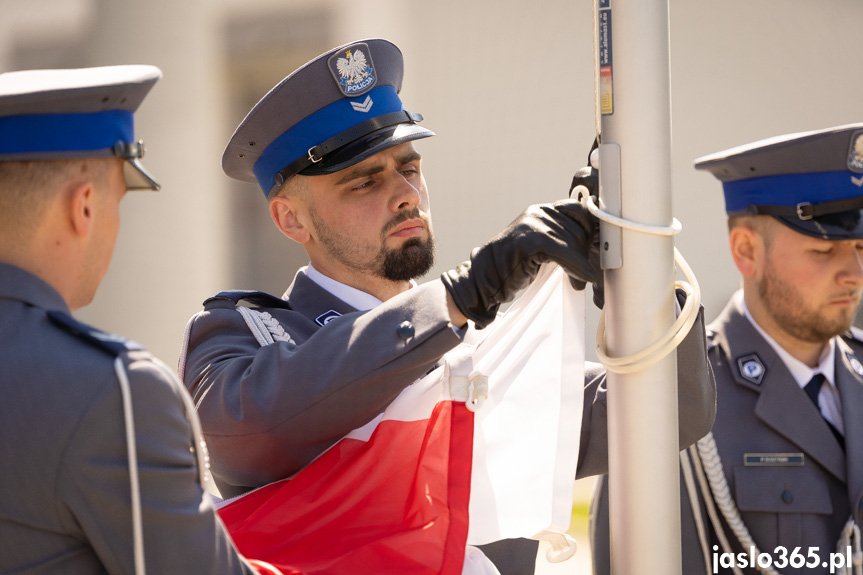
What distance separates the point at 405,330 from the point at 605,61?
562 millimetres

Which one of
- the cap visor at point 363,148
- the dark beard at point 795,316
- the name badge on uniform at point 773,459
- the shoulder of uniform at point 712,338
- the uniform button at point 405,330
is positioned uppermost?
the cap visor at point 363,148

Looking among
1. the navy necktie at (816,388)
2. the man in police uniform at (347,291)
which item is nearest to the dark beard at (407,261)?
the man in police uniform at (347,291)

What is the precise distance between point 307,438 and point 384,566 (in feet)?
0.94

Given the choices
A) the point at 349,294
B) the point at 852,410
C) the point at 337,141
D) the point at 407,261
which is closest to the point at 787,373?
the point at 852,410

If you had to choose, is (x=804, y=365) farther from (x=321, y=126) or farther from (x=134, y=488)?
(x=134, y=488)

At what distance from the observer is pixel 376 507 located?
5.50 feet

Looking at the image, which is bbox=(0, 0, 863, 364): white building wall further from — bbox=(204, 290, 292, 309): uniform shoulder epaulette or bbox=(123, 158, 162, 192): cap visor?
bbox=(123, 158, 162, 192): cap visor

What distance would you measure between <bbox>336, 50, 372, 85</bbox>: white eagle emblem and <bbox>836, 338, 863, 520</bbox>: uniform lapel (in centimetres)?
158

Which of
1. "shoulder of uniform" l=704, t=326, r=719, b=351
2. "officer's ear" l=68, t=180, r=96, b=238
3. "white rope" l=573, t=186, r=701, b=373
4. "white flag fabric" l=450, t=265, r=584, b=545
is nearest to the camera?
"officer's ear" l=68, t=180, r=96, b=238

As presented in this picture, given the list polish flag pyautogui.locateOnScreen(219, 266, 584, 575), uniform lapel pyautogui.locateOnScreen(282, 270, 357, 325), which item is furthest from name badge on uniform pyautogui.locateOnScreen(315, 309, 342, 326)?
polish flag pyautogui.locateOnScreen(219, 266, 584, 575)

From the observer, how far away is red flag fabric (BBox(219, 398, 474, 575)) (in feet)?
5.20

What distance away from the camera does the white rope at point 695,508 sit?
8.02 feet

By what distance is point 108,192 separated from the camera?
1.37m

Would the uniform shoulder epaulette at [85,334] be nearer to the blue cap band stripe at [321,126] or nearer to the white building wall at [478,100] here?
the blue cap band stripe at [321,126]
